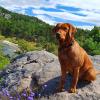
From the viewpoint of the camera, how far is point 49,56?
42.8 ft

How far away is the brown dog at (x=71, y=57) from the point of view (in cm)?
904

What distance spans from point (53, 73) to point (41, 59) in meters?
1.48

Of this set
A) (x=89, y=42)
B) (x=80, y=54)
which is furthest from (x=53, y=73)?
(x=89, y=42)

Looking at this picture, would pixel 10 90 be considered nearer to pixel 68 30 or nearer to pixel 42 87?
pixel 42 87

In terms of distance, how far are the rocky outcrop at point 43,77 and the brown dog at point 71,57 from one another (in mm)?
242

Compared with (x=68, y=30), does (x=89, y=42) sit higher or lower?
lower

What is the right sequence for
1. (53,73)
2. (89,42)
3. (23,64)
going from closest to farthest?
1. (53,73)
2. (23,64)
3. (89,42)

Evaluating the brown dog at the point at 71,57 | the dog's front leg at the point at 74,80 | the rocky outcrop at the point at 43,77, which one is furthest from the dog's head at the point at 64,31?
the rocky outcrop at the point at 43,77

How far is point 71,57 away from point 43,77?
1.97 m

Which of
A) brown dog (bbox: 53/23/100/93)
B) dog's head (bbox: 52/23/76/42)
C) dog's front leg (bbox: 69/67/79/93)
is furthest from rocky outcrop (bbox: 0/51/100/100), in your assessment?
dog's head (bbox: 52/23/76/42)

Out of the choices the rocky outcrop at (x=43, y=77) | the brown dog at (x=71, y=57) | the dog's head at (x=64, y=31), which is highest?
the dog's head at (x=64, y=31)

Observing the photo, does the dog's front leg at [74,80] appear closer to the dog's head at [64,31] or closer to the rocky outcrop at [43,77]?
the rocky outcrop at [43,77]

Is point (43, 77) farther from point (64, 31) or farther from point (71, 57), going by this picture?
point (64, 31)

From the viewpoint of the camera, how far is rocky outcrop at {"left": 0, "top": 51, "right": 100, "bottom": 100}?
996cm
